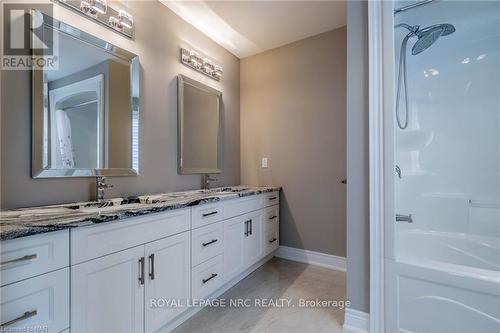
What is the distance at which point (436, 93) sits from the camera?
2094 millimetres

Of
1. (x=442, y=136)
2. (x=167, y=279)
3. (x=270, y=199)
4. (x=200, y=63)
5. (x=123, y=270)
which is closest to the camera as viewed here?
(x=123, y=270)

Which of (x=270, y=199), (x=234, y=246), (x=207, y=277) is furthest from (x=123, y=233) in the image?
(x=270, y=199)

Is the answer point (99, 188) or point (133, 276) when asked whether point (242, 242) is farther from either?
point (99, 188)

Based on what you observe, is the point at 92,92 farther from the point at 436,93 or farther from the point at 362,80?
the point at 436,93

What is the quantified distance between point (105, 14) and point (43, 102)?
0.78 metres

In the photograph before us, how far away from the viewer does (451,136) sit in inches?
80.9

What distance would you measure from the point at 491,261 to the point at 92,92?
3126 mm

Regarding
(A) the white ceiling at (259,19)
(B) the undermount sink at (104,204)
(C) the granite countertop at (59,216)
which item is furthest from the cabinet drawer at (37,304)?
(A) the white ceiling at (259,19)

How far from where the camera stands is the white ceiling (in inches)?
86.7

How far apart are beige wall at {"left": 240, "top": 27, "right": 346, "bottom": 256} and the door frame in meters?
1.05

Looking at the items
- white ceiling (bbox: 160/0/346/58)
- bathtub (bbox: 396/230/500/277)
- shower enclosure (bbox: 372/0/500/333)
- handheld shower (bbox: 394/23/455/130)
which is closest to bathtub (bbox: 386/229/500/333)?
shower enclosure (bbox: 372/0/500/333)

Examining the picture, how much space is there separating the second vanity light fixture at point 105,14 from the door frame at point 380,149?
5.65 feet

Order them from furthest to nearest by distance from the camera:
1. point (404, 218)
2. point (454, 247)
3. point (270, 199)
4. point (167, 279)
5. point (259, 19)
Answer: point (270, 199), point (259, 19), point (454, 247), point (404, 218), point (167, 279)

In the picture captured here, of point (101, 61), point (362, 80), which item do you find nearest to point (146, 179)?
point (101, 61)
